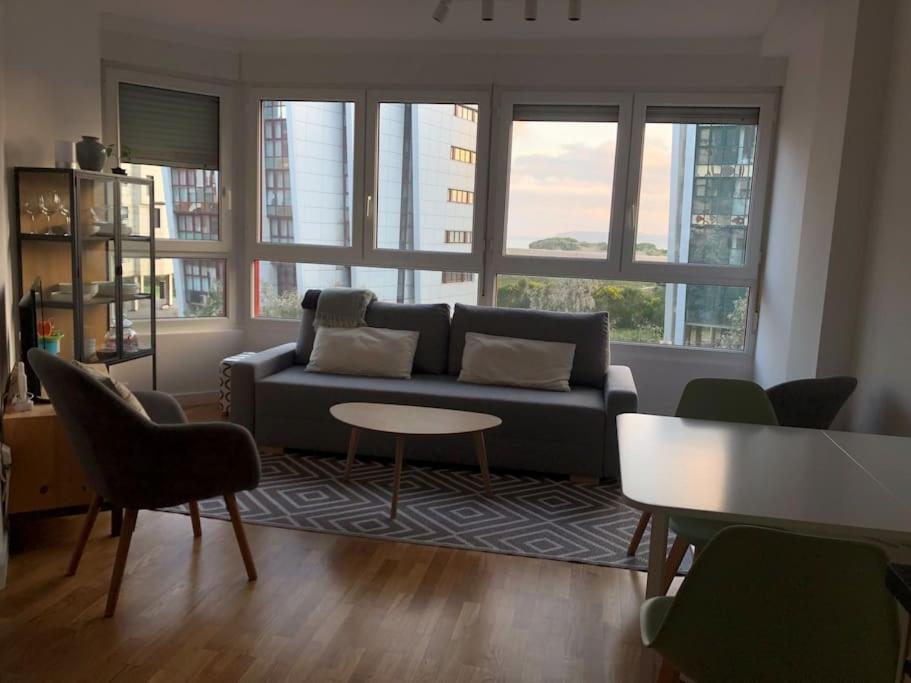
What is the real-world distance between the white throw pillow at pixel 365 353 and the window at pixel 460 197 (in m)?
1.17

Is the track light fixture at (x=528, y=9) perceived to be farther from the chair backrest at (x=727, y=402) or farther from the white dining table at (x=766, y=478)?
the white dining table at (x=766, y=478)

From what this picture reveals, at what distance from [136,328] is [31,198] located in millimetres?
1246

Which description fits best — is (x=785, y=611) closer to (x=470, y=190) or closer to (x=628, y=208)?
(x=628, y=208)

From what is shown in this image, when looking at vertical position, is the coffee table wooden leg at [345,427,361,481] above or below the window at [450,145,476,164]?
below

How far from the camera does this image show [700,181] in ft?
16.0

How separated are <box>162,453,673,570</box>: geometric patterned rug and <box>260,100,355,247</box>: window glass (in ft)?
6.41

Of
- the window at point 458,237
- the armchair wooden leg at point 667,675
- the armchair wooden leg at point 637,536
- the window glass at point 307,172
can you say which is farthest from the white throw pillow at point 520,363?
the armchair wooden leg at point 667,675

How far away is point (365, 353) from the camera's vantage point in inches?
175

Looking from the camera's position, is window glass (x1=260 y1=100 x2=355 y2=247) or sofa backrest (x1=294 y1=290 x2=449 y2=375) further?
window glass (x1=260 y1=100 x2=355 y2=247)

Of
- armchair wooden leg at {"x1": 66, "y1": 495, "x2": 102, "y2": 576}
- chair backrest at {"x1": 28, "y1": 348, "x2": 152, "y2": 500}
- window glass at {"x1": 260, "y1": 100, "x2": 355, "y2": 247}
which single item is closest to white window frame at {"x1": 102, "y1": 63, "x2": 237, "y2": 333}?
window glass at {"x1": 260, "y1": 100, "x2": 355, "y2": 247}

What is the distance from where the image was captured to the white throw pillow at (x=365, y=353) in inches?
174

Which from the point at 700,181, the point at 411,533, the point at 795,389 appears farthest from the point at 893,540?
the point at 700,181

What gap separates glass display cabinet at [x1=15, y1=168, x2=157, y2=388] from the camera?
3.74m

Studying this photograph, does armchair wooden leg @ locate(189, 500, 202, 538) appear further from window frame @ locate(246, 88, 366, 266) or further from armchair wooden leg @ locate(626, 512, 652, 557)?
window frame @ locate(246, 88, 366, 266)
